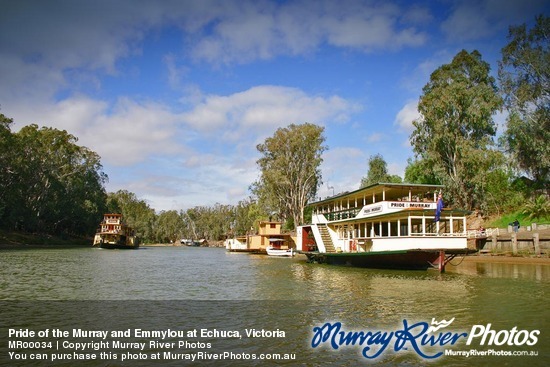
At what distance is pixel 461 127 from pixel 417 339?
43441 mm

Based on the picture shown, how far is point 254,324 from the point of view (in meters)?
12.1

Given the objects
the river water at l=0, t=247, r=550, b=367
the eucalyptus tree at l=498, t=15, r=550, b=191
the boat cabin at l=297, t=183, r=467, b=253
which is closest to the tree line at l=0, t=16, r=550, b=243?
the eucalyptus tree at l=498, t=15, r=550, b=191

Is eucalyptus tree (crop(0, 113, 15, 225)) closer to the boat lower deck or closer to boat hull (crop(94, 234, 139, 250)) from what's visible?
boat hull (crop(94, 234, 139, 250))

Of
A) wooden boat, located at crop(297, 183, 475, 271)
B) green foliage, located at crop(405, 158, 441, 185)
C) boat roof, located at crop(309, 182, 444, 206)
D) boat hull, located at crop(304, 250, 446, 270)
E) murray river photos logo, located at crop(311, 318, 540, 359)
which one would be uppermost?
green foliage, located at crop(405, 158, 441, 185)

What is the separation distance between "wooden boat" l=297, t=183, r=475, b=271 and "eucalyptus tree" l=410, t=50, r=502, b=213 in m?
16.7

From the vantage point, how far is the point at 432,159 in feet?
158

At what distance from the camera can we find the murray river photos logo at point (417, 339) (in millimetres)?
9859

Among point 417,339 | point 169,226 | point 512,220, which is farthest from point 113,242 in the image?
point 169,226

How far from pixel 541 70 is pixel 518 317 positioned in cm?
3524

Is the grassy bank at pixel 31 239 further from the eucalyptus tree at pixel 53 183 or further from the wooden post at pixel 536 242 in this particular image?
the wooden post at pixel 536 242

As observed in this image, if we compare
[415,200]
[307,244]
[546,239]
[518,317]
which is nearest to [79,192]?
[307,244]

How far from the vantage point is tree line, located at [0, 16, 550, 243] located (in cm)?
4097

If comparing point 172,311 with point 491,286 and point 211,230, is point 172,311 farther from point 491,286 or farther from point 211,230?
point 211,230

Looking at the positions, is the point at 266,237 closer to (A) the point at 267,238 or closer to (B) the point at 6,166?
(A) the point at 267,238
